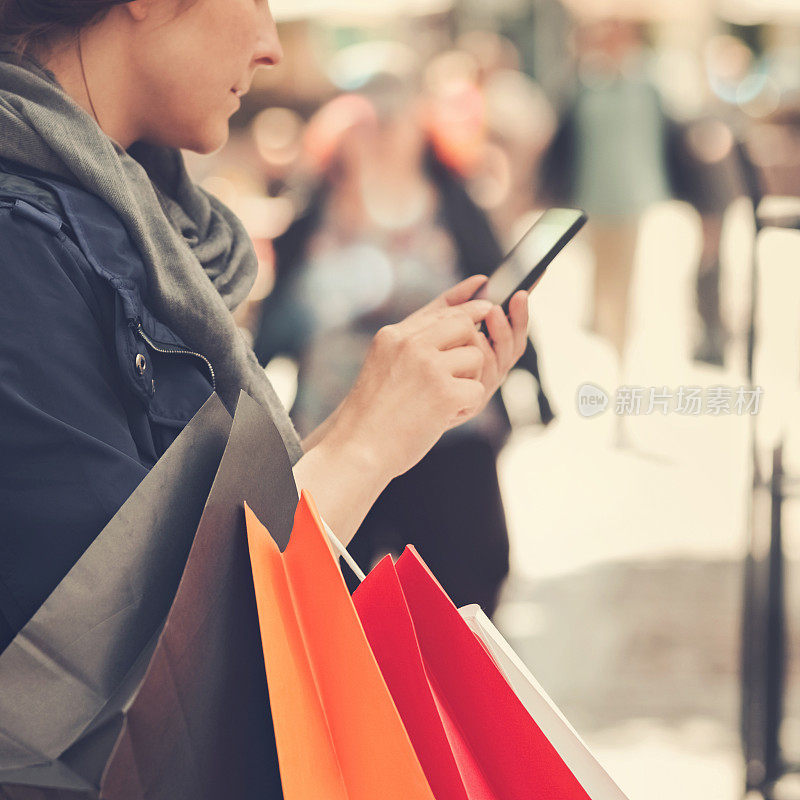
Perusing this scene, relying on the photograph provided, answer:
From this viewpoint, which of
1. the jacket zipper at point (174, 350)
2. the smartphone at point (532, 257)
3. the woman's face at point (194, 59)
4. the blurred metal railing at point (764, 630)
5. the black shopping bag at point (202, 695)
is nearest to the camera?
the black shopping bag at point (202, 695)

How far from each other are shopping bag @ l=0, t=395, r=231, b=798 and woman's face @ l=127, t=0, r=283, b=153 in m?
0.36

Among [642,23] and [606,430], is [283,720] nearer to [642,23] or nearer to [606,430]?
[606,430]

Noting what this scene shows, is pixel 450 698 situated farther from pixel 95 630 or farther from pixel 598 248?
pixel 598 248

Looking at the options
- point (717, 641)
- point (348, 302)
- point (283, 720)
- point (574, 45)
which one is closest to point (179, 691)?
point (283, 720)

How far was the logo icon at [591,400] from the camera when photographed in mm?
1730

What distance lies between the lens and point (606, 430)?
6.03ft

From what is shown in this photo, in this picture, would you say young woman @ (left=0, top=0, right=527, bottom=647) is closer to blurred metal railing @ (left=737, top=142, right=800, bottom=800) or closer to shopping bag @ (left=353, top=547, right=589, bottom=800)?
shopping bag @ (left=353, top=547, right=589, bottom=800)

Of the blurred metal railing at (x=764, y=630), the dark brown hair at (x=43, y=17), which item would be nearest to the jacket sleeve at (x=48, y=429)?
the dark brown hair at (x=43, y=17)

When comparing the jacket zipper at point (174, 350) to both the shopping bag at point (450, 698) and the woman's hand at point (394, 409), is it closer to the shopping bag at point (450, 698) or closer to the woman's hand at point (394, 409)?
the woman's hand at point (394, 409)

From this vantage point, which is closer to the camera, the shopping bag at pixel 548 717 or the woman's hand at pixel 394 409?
the shopping bag at pixel 548 717

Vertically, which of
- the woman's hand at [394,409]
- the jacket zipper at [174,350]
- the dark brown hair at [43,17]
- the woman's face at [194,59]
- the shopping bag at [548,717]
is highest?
the dark brown hair at [43,17]

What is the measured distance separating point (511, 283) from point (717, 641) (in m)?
1.64

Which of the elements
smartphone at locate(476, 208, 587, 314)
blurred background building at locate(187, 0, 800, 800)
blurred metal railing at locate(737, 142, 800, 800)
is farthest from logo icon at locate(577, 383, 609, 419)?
smartphone at locate(476, 208, 587, 314)

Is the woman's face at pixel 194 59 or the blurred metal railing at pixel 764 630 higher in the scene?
the woman's face at pixel 194 59
